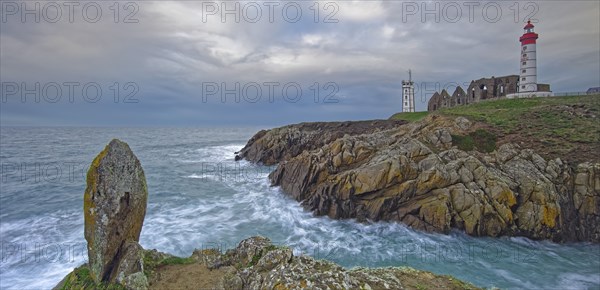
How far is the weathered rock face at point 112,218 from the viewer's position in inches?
400

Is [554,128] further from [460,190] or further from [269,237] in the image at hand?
[269,237]

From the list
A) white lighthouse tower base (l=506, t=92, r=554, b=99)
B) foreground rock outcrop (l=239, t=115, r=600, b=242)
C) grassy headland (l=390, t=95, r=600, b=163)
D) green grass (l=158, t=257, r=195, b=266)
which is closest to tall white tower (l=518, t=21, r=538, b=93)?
white lighthouse tower base (l=506, t=92, r=554, b=99)

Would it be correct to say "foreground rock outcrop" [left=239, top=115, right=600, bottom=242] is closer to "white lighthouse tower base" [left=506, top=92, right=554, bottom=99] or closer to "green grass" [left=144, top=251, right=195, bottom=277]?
"green grass" [left=144, top=251, right=195, bottom=277]

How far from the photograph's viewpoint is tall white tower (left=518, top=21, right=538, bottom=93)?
171 feet

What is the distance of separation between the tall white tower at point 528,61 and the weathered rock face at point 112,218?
217ft

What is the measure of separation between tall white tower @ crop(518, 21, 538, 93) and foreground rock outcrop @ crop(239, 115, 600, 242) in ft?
112

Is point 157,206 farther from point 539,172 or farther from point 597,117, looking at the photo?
point 597,117

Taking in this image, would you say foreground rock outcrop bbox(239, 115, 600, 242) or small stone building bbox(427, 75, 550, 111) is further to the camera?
small stone building bbox(427, 75, 550, 111)

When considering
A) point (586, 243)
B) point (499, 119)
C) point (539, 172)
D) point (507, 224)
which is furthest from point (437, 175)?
point (499, 119)

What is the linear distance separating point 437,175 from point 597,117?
27052 millimetres

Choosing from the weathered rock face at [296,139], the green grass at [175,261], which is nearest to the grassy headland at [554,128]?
the weathered rock face at [296,139]

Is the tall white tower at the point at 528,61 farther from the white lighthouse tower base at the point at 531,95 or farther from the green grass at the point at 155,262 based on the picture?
the green grass at the point at 155,262

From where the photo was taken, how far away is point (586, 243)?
2073cm

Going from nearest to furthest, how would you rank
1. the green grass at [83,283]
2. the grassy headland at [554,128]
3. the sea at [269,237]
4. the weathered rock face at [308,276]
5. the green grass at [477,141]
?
the weathered rock face at [308,276] → the green grass at [83,283] → the sea at [269,237] → the grassy headland at [554,128] → the green grass at [477,141]
